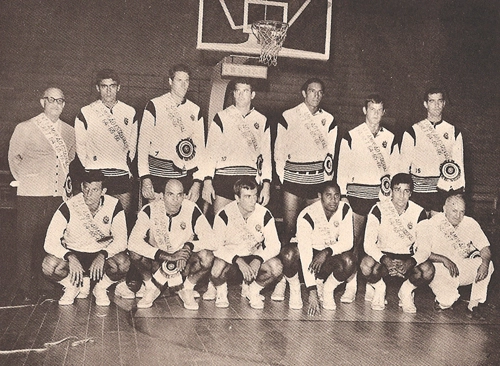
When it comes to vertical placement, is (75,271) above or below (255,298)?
above

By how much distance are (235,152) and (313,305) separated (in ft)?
4.96

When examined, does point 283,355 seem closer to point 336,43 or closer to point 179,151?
point 179,151

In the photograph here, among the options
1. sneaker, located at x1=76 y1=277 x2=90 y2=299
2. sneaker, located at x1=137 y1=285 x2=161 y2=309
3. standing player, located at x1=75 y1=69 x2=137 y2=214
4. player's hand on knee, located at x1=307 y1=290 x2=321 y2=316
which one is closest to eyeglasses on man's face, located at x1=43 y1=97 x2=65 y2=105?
standing player, located at x1=75 y1=69 x2=137 y2=214

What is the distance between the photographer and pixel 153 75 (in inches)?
230

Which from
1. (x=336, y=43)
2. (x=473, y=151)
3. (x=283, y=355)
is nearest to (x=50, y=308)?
(x=283, y=355)

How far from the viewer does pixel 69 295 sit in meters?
4.34

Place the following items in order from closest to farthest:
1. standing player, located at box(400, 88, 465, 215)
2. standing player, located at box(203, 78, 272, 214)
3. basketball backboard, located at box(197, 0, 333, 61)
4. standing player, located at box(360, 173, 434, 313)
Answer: standing player, located at box(360, 173, 434, 313), standing player, located at box(203, 78, 272, 214), standing player, located at box(400, 88, 465, 215), basketball backboard, located at box(197, 0, 333, 61)

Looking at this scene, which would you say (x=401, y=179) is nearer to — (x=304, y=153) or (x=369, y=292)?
(x=304, y=153)

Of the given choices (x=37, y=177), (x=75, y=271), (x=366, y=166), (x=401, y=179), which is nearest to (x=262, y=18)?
(x=366, y=166)

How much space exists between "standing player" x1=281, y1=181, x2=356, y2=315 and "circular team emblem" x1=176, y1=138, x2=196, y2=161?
3.65ft

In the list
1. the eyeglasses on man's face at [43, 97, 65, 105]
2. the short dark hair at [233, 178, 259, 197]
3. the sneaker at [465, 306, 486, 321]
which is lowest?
the sneaker at [465, 306, 486, 321]

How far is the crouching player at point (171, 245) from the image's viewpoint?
445cm

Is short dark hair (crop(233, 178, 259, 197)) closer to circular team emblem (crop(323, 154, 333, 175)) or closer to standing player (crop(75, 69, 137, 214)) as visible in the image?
circular team emblem (crop(323, 154, 333, 175))

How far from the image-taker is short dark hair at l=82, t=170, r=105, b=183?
454 cm
